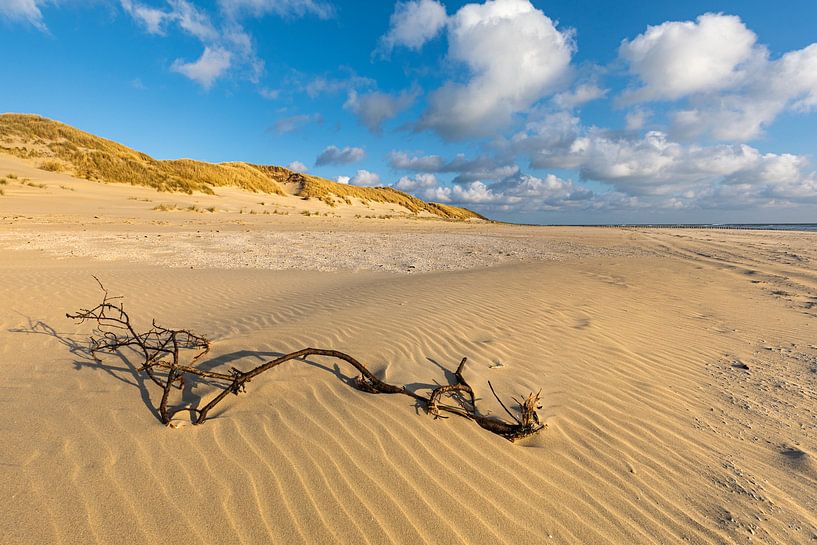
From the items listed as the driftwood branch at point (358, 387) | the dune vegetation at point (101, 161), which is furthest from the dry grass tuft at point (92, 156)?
the driftwood branch at point (358, 387)

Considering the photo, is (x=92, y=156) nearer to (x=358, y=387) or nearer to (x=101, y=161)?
(x=101, y=161)

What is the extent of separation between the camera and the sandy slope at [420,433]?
1898mm

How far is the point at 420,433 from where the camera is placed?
2.59 m

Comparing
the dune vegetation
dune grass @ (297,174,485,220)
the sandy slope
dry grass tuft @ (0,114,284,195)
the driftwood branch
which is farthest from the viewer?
dune grass @ (297,174,485,220)

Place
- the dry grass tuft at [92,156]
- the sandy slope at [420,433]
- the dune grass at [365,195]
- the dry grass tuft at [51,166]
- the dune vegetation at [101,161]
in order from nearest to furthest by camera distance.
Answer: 1. the sandy slope at [420,433]
2. the dry grass tuft at [51,166]
3. the dune vegetation at [101,161]
4. the dry grass tuft at [92,156]
5. the dune grass at [365,195]

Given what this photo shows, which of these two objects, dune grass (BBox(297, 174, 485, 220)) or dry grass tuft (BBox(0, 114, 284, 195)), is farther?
dune grass (BBox(297, 174, 485, 220))

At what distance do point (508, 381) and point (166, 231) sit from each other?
17862mm

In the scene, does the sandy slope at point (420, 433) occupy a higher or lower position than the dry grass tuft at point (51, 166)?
lower

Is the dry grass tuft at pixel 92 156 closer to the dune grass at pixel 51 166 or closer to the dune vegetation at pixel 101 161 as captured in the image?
the dune vegetation at pixel 101 161

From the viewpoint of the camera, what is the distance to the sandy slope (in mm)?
1898

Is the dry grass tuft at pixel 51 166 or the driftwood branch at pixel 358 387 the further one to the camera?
the dry grass tuft at pixel 51 166

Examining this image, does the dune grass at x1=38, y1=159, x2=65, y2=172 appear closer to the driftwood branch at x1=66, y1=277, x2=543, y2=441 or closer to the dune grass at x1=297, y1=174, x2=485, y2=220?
the dune grass at x1=297, y1=174, x2=485, y2=220

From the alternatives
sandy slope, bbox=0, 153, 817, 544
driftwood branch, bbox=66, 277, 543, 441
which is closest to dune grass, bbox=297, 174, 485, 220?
sandy slope, bbox=0, 153, 817, 544

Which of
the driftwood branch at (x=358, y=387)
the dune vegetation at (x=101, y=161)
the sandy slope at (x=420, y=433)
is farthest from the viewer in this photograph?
the dune vegetation at (x=101, y=161)
